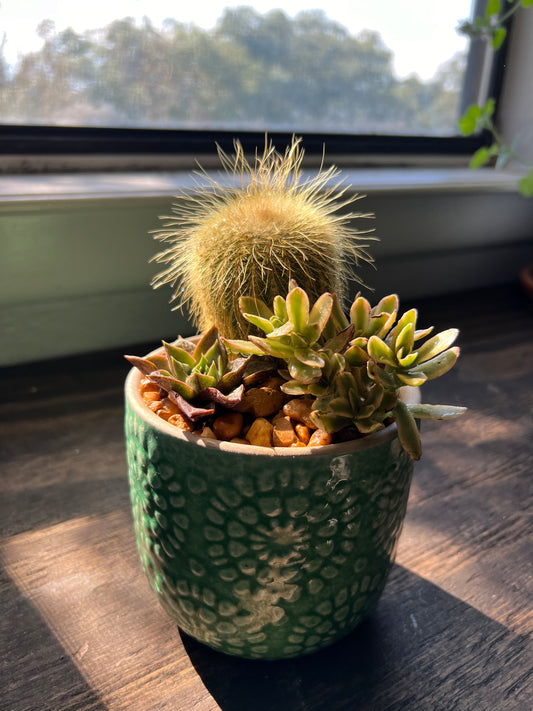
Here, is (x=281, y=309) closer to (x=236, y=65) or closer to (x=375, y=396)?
(x=375, y=396)

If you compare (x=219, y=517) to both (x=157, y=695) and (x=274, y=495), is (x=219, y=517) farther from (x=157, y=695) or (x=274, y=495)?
→ (x=157, y=695)

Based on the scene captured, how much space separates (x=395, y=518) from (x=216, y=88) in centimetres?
92

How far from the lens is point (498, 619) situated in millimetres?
495

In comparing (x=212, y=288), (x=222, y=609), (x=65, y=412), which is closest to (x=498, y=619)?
(x=222, y=609)

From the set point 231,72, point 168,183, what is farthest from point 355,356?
point 231,72

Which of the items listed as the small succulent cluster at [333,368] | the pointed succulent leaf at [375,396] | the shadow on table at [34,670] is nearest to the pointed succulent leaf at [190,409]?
the small succulent cluster at [333,368]

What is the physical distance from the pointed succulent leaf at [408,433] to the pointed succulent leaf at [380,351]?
1.2 inches

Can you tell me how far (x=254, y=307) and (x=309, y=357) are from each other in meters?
0.06

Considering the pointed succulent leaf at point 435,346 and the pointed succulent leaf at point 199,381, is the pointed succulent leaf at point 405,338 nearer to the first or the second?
the pointed succulent leaf at point 435,346

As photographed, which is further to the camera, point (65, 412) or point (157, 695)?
point (65, 412)

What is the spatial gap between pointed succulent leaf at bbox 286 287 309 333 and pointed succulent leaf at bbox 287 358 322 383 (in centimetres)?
2

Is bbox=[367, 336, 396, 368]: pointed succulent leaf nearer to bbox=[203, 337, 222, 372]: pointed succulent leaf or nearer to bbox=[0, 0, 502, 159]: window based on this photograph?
bbox=[203, 337, 222, 372]: pointed succulent leaf

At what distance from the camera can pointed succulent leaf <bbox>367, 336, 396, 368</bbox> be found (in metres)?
0.38

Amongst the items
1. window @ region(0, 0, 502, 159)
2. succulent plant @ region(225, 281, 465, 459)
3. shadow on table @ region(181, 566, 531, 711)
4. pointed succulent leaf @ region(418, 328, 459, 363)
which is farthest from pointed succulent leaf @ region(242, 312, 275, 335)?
window @ region(0, 0, 502, 159)
